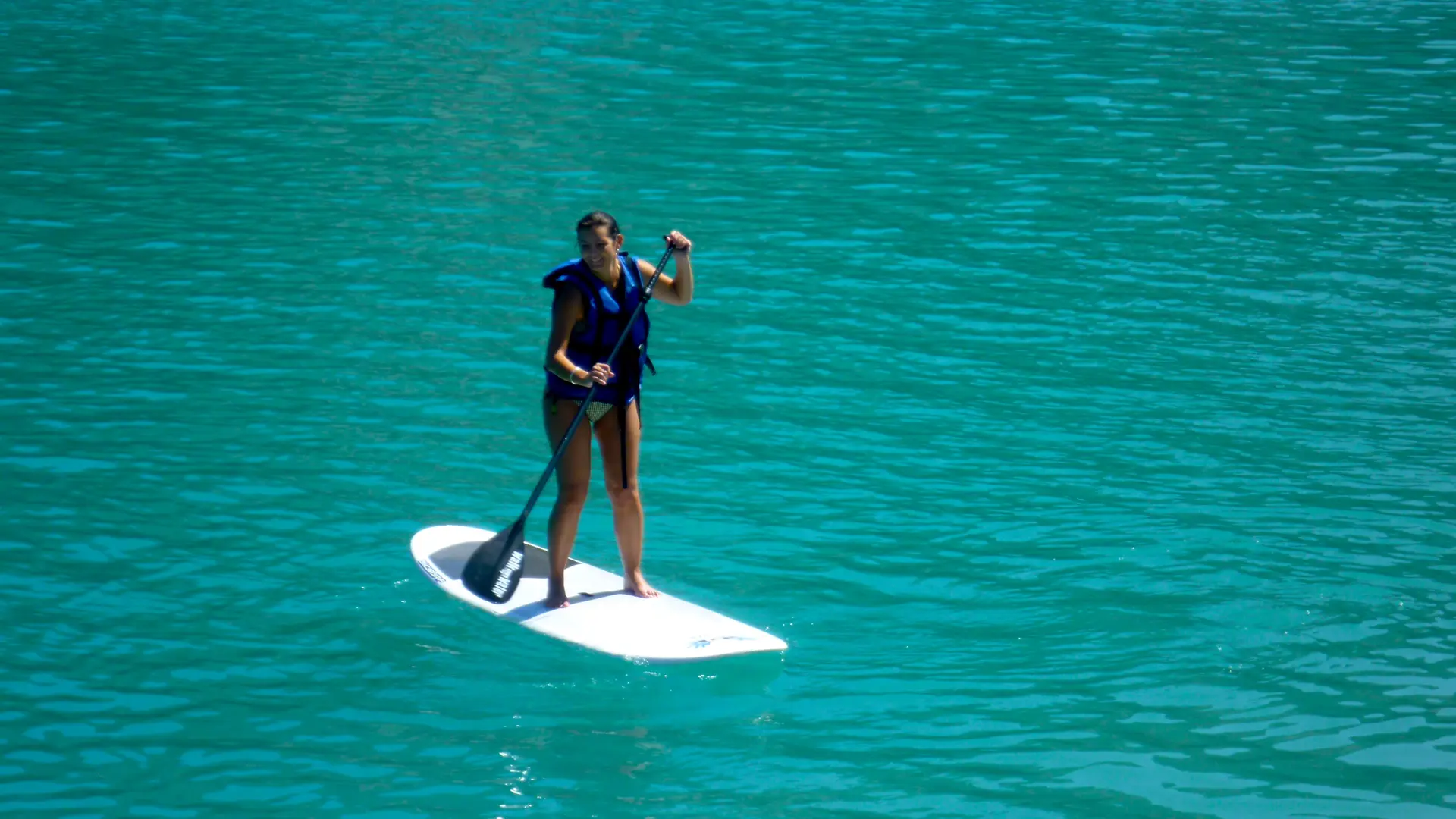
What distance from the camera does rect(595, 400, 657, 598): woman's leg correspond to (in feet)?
29.1

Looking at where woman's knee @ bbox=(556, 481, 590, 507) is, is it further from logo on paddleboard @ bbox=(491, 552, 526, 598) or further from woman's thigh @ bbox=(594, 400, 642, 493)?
logo on paddleboard @ bbox=(491, 552, 526, 598)

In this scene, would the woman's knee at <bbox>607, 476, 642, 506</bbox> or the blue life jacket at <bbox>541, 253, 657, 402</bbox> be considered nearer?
the blue life jacket at <bbox>541, 253, 657, 402</bbox>

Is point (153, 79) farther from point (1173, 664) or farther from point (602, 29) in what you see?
point (1173, 664)

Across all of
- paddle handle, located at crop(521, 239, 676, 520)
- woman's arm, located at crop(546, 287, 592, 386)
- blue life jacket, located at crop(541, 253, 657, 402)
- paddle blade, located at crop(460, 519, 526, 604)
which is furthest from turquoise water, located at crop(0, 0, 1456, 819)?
woman's arm, located at crop(546, 287, 592, 386)

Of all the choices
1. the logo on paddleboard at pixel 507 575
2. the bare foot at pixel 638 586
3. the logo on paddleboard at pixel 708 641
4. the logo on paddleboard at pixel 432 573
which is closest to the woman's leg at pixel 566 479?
the logo on paddleboard at pixel 507 575

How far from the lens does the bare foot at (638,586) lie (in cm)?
934

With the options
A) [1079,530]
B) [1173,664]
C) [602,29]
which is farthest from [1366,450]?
[602,29]

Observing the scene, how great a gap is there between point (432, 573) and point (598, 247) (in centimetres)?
250

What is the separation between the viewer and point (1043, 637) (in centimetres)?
912

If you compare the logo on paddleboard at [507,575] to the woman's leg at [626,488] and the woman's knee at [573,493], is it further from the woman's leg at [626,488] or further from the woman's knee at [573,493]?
the woman's leg at [626,488]

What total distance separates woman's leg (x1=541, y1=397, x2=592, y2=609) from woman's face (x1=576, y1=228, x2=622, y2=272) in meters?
0.81

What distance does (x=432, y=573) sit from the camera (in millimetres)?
9523

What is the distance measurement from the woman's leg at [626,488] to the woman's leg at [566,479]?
0.12 m

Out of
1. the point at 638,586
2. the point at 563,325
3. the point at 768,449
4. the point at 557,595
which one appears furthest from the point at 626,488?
the point at 768,449
